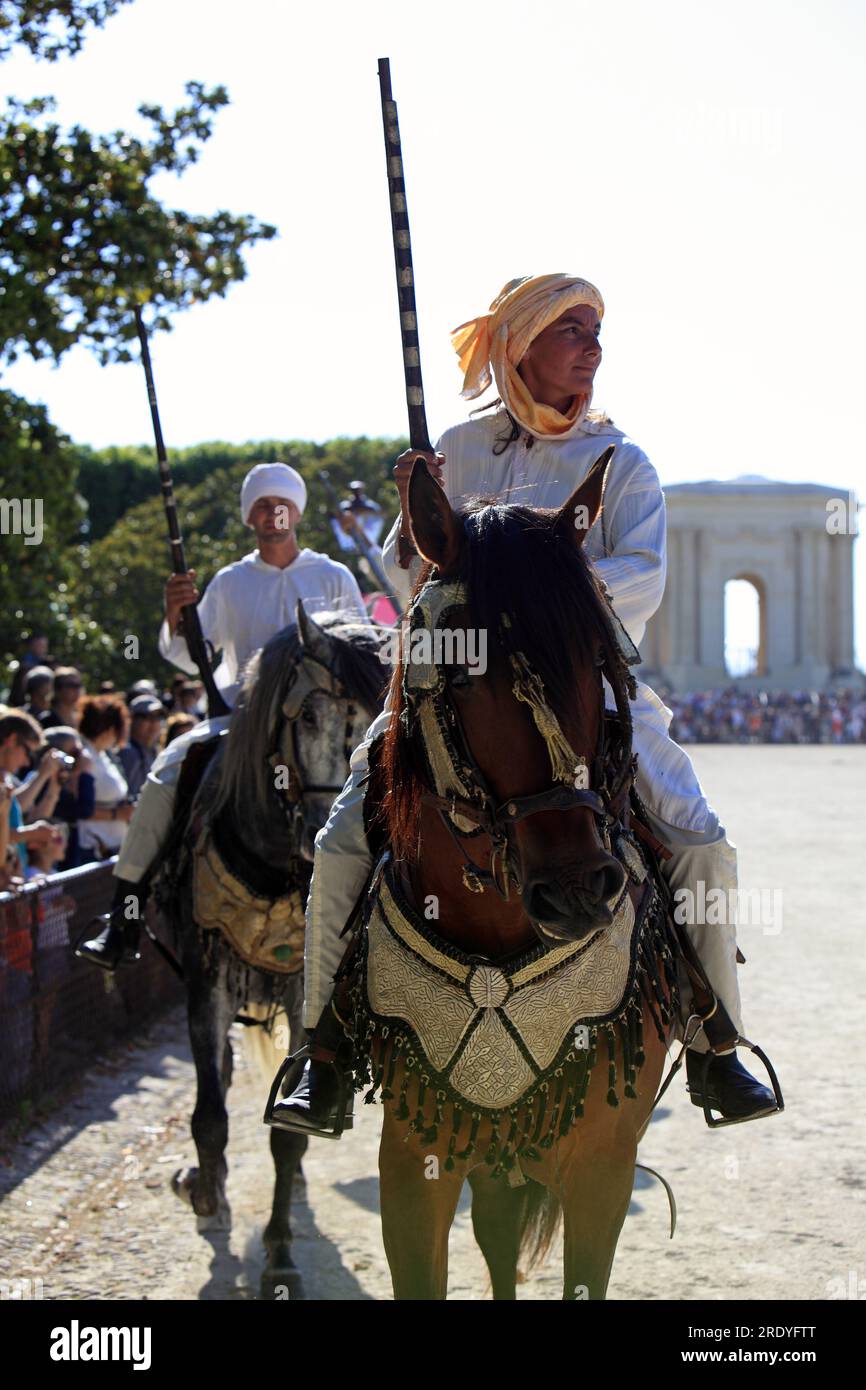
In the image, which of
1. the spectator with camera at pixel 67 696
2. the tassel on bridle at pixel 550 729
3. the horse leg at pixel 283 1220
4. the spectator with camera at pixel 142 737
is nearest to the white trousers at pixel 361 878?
the tassel on bridle at pixel 550 729

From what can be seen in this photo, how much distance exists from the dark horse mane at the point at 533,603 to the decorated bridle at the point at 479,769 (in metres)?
0.02

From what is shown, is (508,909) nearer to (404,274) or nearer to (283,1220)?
(404,274)

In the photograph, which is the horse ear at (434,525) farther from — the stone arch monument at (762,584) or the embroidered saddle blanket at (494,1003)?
the stone arch monument at (762,584)

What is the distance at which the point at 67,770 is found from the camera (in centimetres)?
1130

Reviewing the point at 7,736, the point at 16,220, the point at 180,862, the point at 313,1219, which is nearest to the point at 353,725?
the point at 180,862

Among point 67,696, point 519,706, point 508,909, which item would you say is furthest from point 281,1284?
point 67,696

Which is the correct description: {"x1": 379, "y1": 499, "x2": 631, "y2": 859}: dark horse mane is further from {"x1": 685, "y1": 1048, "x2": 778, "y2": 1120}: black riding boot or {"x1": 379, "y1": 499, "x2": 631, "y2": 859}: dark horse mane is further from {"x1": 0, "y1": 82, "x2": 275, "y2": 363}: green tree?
{"x1": 0, "y1": 82, "x2": 275, "y2": 363}: green tree

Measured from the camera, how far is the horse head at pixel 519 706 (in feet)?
11.1

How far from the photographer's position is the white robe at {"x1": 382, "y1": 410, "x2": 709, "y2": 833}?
459 cm

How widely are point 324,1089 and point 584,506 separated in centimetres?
167

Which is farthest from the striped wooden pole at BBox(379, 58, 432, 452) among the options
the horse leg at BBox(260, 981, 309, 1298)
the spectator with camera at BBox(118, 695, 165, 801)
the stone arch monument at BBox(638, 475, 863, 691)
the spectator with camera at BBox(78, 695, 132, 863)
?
the stone arch monument at BBox(638, 475, 863, 691)

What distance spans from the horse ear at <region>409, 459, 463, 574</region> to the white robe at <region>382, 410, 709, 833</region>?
0.73 meters

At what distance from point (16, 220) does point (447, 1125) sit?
965 centimetres
